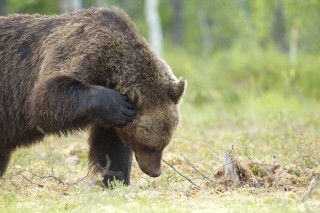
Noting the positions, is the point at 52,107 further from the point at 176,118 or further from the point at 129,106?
the point at 176,118

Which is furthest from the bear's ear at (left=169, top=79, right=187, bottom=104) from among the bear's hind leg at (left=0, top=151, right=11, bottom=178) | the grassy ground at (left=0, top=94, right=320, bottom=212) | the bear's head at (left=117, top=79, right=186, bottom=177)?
the bear's hind leg at (left=0, top=151, right=11, bottom=178)

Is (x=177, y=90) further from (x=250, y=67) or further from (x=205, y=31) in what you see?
(x=205, y=31)

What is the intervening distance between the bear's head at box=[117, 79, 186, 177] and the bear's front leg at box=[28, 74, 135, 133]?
12cm

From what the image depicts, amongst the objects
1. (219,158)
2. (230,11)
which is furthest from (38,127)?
(230,11)

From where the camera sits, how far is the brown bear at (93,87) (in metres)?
8.02

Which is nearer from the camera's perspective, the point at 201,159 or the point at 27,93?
the point at 27,93

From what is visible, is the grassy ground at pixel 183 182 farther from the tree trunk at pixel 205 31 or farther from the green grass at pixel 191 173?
the tree trunk at pixel 205 31

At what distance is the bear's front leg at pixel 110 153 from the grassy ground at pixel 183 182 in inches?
7.8

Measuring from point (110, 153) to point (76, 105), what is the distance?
123 cm

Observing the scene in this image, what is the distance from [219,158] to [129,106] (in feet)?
8.45

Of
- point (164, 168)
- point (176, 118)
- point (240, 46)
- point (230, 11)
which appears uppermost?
point (230, 11)

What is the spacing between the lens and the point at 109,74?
8211mm

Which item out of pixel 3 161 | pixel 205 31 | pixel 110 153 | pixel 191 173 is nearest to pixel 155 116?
pixel 110 153

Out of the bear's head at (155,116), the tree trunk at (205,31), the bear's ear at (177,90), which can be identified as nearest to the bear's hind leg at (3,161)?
the bear's head at (155,116)
